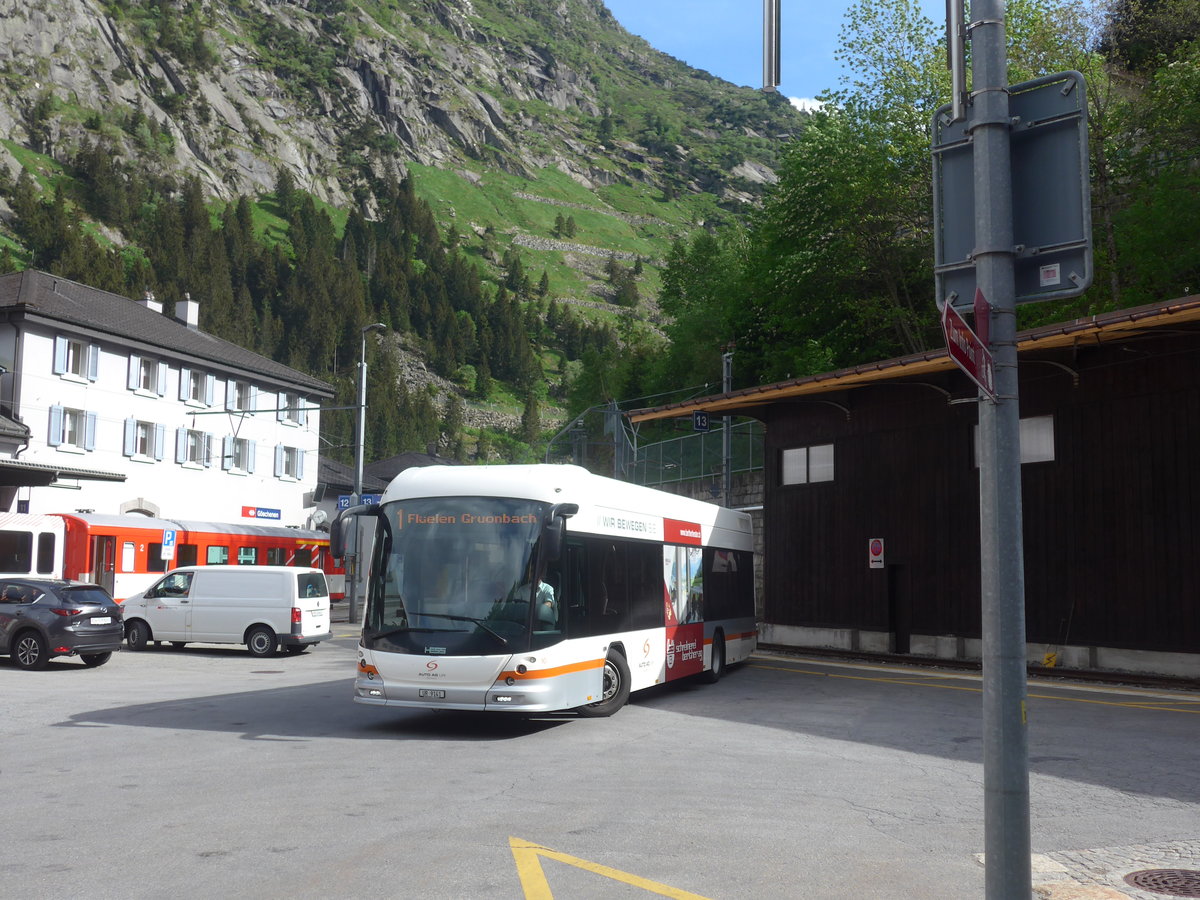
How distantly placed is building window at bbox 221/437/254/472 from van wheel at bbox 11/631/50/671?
111 feet

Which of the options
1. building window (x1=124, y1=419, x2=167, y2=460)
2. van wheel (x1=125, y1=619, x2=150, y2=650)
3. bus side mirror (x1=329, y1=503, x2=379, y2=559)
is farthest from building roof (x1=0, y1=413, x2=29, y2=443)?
bus side mirror (x1=329, y1=503, x2=379, y2=559)

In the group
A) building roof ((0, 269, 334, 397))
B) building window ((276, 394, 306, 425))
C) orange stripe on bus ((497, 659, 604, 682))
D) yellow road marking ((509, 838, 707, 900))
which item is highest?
building roof ((0, 269, 334, 397))

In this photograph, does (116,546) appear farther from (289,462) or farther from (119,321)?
(289,462)

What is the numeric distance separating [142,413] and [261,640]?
90.1ft

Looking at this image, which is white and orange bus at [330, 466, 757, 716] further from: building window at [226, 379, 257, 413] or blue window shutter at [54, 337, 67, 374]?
building window at [226, 379, 257, 413]

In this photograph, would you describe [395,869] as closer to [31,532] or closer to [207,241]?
[31,532]

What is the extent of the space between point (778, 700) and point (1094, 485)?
28.3 ft

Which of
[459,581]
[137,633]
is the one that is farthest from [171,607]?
[459,581]

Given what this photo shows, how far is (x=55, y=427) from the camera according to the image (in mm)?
44281

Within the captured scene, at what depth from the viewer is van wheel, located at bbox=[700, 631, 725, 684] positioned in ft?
64.7

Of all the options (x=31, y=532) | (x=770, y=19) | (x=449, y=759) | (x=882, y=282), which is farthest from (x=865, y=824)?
(x=882, y=282)

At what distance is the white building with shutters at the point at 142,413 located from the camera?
4319cm

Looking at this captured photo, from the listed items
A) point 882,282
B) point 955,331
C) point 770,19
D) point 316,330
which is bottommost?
point 955,331

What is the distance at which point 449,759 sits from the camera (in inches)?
440
